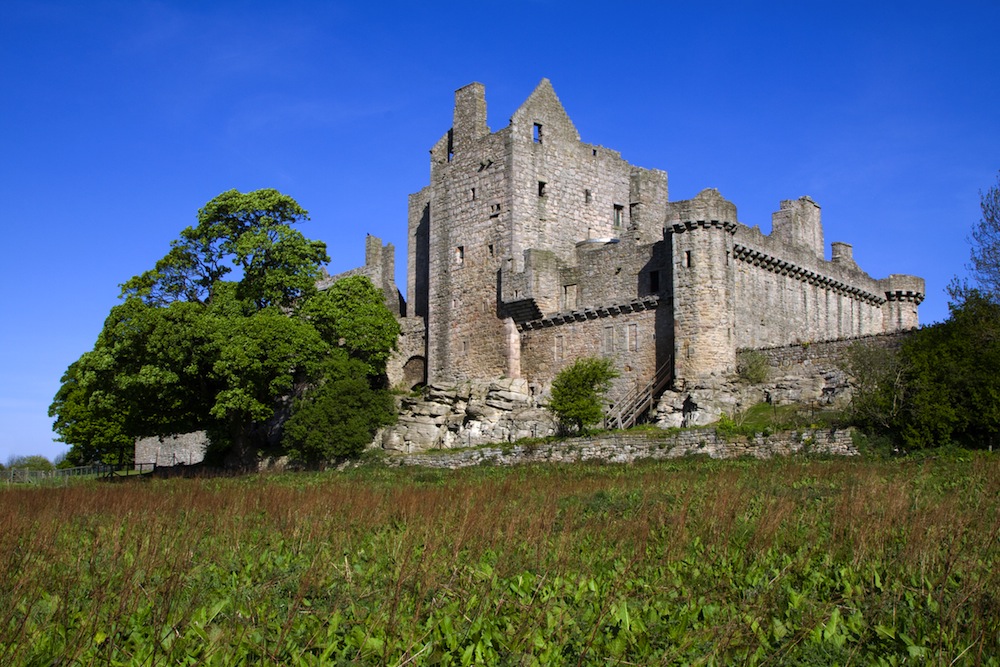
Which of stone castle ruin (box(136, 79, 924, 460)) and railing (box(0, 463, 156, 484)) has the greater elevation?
stone castle ruin (box(136, 79, 924, 460))

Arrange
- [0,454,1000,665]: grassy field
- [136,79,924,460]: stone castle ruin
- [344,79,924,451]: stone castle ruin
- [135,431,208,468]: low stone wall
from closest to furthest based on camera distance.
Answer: [0,454,1000,665]: grassy field, [136,79,924,460]: stone castle ruin, [344,79,924,451]: stone castle ruin, [135,431,208,468]: low stone wall

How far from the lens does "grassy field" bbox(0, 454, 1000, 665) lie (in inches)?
281

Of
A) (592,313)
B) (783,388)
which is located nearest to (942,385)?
(783,388)

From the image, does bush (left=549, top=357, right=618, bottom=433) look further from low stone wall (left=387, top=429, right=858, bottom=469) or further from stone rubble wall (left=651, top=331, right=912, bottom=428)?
stone rubble wall (left=651, top=331, right=912, bottom=428)

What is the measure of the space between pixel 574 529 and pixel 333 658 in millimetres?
5650

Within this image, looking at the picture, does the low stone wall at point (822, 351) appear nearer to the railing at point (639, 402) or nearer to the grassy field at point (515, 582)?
the railing at point (639, 402)

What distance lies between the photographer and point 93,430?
59594 millimetres

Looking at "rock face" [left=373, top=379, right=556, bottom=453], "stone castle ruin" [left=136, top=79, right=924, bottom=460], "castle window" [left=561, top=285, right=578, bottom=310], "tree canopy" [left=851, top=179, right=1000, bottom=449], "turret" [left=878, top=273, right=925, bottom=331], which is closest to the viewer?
"tree canopy" [left=851, top=179, right=1000, bottom=449]

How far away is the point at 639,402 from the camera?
116 ft

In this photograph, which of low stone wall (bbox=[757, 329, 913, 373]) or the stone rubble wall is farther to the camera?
the stone rubble wall

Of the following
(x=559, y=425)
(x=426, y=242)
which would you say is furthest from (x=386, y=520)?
(x=426, y=242)

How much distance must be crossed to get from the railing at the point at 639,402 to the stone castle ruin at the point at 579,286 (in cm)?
6

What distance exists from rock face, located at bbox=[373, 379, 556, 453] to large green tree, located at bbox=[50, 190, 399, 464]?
8.40ft

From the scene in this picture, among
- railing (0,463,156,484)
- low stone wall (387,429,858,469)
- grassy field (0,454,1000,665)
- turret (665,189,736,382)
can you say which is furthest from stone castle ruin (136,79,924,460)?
grassy field (0,454,1000,665)
